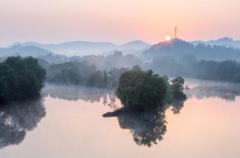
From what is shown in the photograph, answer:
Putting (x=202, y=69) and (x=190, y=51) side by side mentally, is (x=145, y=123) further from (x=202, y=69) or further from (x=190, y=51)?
(x=190, y=51)

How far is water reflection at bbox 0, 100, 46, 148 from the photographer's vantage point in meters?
14.8

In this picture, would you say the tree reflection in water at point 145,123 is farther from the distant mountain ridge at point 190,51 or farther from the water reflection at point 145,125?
the distant mountain ridge at point 190,51

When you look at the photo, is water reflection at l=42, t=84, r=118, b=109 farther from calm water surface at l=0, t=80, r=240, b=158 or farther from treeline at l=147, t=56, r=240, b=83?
treeline at l=147, t=56, r=240, b=83

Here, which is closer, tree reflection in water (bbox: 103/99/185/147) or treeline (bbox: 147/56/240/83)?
tree reflection in water (bbox: 103/99/185/147)

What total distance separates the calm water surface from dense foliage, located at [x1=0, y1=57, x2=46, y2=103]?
780 mm

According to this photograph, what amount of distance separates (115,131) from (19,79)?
28.8 ft

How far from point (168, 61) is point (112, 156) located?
40.6 m

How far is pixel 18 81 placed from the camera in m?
22.5

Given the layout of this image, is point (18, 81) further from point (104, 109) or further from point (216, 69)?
point (216, 69)

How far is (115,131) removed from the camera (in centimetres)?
1566

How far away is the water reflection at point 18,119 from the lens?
48.5ft

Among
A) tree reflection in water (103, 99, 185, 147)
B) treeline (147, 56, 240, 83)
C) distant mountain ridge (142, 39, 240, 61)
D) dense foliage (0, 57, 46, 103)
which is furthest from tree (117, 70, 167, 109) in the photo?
distant mountain ridge (142, 39, 240, 61)

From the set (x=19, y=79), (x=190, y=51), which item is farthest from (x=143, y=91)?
(x=190, y=51)

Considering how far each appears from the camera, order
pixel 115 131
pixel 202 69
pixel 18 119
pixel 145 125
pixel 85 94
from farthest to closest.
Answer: pixel 202 69
pixel 85 94
pixel 18 119
pixel 145 125
pixel 115 131
